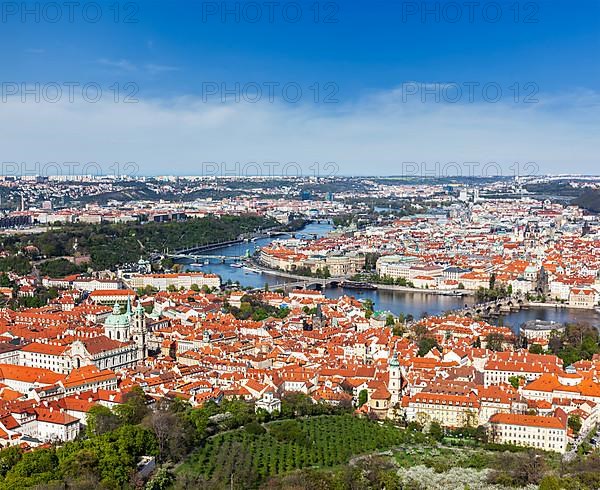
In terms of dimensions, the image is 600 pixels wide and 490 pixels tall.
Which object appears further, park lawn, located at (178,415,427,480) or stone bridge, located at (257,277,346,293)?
stone bridge, located at (257,277,346,293)

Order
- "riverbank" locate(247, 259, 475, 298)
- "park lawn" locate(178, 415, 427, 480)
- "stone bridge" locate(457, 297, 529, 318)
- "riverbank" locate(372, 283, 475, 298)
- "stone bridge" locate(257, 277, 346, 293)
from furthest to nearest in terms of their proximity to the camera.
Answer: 1. "riverbank" locate(247, 259, 475, 298)
2. "riverbank" locate(372, 283, 475, 298)
3. "stone bridge" locate(257, 277, 346, 293)
4. "stone bridge" locate(457, 297, 529, 318)
5. "park lawn" locate(178, 415, 427, 480)

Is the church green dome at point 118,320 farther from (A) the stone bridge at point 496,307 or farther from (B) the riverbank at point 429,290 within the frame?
(B) the riverbank at point 429,290

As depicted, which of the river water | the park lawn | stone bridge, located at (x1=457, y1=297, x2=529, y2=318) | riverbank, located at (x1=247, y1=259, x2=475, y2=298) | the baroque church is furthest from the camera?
riverbank, located at (x1=247, y1=259, x2=475, y2=298)

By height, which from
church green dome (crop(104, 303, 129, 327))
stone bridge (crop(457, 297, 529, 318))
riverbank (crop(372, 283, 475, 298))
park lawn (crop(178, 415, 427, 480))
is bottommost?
riverbank (crop(372, 283, 475, 298))

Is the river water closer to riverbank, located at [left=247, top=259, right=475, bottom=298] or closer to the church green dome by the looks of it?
riverbank, located at [left=247, top=259, right=475, bottom=298]

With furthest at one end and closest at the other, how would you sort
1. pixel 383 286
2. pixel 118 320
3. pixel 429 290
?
1. pixel 383 286
2. pixel 429 290
3. pixel 118 320

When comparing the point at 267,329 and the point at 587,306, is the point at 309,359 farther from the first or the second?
the point at 587,306

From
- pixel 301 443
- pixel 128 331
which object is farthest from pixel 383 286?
pixel 301 443

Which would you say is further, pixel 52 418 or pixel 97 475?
pixel 52 418

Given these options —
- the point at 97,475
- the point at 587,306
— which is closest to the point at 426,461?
the point at 97,475

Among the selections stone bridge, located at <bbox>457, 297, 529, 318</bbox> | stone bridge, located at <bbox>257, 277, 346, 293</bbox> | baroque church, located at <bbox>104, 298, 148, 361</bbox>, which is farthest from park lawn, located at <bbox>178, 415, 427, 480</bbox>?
stone bridge, located at <bbox>257, 277, 346, 293</bbox>

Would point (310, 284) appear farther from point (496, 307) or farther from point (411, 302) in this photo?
point (496, 307)
